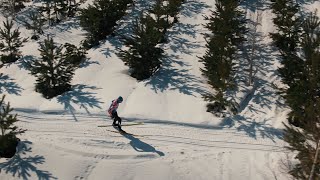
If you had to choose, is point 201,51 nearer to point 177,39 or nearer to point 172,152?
point 177,39

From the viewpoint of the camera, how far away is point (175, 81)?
21672 mm

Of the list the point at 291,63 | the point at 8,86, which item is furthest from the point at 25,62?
the point at 291,63

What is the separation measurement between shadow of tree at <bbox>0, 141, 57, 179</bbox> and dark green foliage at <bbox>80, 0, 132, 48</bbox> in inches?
460

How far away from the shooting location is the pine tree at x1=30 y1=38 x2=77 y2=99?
19641mm

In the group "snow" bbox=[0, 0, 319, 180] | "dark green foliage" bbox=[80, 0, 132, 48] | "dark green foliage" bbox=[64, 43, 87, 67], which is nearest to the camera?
"snow" bbox=[0, 0, 319, 180]

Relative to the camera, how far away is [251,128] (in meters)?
18.5

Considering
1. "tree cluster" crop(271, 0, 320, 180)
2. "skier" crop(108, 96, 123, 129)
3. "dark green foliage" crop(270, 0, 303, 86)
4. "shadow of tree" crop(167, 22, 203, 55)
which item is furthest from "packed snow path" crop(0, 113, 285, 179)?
"shadow of tree" crop(167, 22, 203, 55)

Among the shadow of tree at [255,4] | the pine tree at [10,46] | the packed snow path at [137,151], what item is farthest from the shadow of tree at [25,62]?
the shadow of tree at [255,4]

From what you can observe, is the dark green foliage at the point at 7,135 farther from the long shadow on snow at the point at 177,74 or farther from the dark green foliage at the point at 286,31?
the dark green foliage at the point at 286,31

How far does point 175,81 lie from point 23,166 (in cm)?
991

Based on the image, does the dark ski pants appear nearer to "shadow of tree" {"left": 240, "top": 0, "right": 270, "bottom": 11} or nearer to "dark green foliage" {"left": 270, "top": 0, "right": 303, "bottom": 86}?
"dark green foliage" {"left": 270, "top": 0, "right": 303, "bottom": 86}

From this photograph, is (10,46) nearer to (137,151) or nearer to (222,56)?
(137,151)

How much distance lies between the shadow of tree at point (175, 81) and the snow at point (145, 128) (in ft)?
0.18

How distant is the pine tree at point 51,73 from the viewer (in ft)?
64.4
